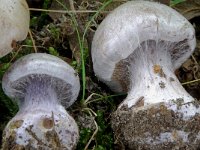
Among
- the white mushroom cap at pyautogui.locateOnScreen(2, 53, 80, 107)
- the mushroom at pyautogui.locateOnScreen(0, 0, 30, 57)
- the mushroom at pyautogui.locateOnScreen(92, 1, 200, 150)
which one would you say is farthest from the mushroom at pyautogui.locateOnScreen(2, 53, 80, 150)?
the mushroom at pyautogui.locateOnScreen(92, 1, 200, 150)

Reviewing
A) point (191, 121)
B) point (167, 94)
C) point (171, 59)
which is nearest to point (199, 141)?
point (191, 121)

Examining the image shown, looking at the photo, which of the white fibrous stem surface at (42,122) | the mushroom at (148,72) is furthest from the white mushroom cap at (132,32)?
the white fibrous stem surface at (42,122)

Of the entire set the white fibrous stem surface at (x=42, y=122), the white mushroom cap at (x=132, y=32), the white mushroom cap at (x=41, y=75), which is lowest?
the white fibrous stem surface at (x=42, y=122)

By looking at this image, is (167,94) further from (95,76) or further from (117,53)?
(95,76)

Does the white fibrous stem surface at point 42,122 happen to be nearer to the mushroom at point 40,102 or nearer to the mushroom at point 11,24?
the mushroom at point 40,102

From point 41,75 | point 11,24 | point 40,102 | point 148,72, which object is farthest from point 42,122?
point 148,72

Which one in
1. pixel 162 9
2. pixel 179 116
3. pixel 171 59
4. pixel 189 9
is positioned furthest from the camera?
pixel 189 9
